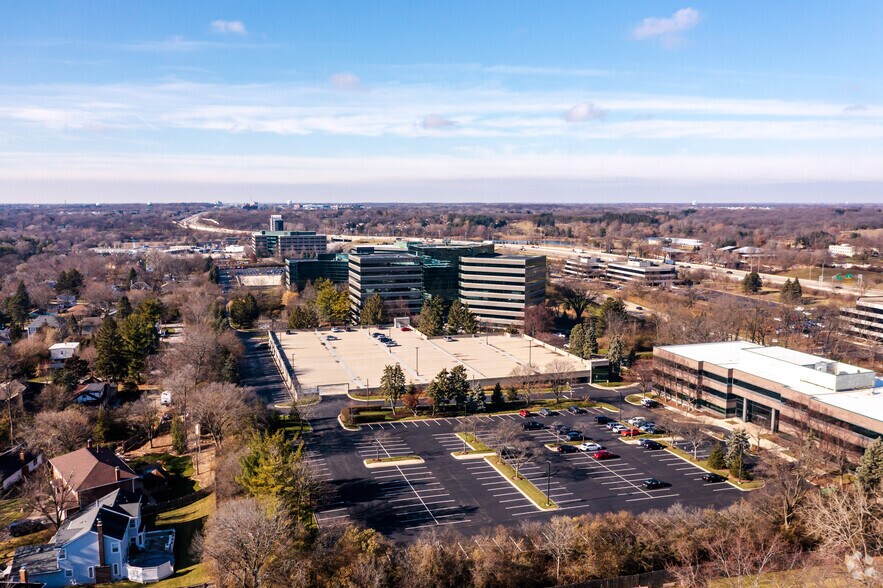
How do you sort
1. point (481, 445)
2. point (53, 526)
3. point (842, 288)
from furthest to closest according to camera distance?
point (842, 288) < point (481, 445) < point (53, 526)

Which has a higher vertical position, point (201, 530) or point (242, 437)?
point (242, 437)

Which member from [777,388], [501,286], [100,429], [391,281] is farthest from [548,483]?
[391,281]

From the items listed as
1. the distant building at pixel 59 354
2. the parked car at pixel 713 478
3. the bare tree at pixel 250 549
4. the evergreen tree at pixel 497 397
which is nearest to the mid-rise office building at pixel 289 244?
the distant building at pixel 59 354

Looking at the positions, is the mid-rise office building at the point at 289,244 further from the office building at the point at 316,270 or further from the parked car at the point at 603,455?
the parked car at the point at 603,455

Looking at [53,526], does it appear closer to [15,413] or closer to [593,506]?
[15,413]

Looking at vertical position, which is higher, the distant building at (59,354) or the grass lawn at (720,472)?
the distant building at (59,354)

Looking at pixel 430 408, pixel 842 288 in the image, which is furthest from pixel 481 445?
pixel 842 288

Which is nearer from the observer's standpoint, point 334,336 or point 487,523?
point 487,523
